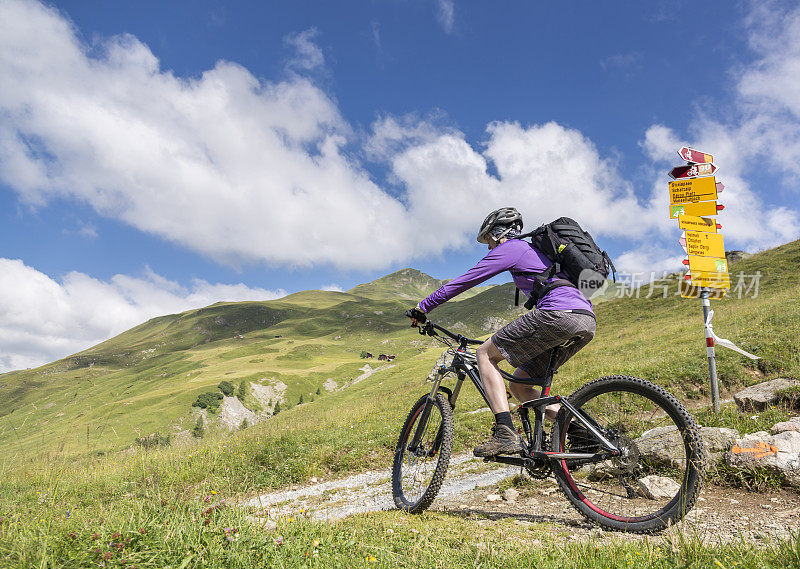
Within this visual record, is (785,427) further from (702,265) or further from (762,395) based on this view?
(702,265)

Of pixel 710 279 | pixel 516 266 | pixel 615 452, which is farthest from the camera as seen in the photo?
pixel 710 279

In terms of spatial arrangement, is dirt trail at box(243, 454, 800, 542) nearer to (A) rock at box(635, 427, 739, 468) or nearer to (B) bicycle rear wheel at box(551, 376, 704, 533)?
(B) bicycle rear wheel at box(551, 376, 704, 533)

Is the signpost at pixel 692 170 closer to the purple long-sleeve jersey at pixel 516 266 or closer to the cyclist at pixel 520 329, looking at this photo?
the cyclist at pixel 520 329

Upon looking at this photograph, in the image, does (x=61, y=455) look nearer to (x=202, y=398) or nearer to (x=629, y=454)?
(x=629, y=454)

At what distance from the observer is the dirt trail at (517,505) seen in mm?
3979

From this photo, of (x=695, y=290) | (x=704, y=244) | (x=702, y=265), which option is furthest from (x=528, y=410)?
(x=704, y=244)

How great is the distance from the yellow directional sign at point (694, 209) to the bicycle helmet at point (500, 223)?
19.0 feet

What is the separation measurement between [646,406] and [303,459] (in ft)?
22.2

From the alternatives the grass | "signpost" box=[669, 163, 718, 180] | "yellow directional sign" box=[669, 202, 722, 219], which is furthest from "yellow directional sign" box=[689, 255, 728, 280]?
the grass

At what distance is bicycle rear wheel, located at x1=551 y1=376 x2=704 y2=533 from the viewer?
12.9 ft

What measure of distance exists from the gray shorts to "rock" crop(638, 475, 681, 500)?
4.86 ft

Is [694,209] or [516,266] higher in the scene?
[694,209]

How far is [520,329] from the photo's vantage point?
15.5 ft

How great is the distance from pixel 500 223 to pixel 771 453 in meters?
4.17
